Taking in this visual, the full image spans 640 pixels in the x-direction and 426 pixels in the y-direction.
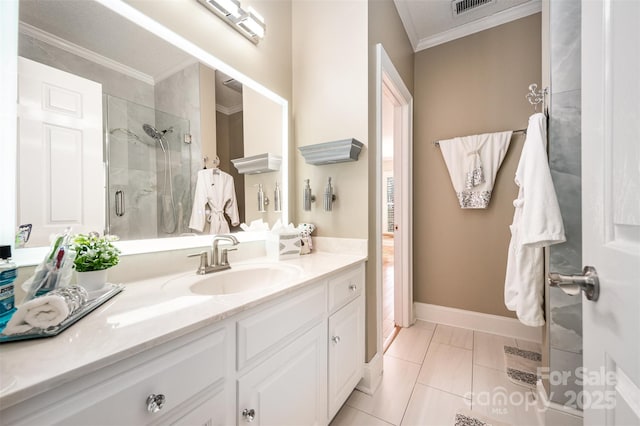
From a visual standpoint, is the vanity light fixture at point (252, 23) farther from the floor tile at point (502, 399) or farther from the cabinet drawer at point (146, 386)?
the floor tile at point (502, 399)

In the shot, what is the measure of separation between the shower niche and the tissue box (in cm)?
47

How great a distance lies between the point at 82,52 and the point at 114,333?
1.02m

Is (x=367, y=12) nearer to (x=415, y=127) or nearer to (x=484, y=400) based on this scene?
(x=415, y=127)

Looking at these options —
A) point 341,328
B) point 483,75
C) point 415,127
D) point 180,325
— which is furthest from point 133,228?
point 483,75

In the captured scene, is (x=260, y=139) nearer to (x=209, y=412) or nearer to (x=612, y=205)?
(x=209, y=412)

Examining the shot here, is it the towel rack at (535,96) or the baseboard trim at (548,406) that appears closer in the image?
the baseboard trim at (548,406)

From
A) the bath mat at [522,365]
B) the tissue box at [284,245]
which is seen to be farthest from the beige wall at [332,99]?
the bath mat at [522,365]

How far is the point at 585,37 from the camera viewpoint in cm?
52

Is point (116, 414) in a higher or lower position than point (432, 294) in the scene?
higher

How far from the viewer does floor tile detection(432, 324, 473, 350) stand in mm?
2040

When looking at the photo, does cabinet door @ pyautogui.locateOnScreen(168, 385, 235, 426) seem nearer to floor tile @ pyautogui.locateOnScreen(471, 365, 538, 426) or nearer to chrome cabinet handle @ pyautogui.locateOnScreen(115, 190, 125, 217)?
chrome cabinet handle @ pyautogui.locateOnScreen(115, 190, 125, 217)

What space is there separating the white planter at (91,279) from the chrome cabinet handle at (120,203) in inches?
11.4

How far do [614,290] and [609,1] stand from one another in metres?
0.51

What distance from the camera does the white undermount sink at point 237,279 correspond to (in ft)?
3.29
